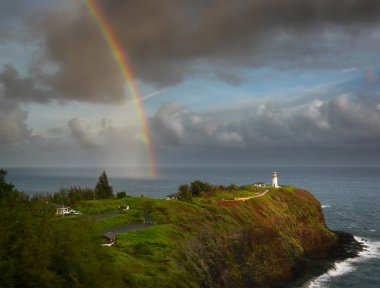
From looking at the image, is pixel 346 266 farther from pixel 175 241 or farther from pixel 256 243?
pixel 175 241

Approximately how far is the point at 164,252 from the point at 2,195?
28110 millimetres

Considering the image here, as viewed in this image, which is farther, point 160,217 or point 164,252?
point 160,217

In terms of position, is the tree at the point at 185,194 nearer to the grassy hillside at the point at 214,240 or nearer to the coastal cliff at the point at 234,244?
the grassy hillside at the point at 214,240

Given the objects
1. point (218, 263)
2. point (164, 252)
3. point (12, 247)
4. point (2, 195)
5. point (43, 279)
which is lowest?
point (218, 263)

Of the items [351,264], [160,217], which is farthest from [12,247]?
[351,264]

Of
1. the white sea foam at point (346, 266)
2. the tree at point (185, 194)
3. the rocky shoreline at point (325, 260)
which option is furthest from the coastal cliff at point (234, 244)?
the tree at point (185, 194)

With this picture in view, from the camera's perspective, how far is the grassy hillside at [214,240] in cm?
5309

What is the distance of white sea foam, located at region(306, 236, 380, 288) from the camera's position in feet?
258

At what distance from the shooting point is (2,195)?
120 feet

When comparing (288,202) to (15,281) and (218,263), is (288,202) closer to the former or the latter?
(218,263)

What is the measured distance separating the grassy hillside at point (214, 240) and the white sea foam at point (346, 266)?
6.52 meters

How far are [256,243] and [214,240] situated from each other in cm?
1493

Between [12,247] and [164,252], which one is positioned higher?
[12,247]

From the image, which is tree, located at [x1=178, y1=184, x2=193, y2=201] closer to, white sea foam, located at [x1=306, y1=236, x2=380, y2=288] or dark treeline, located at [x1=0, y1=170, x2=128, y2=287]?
white sea foam, located at [x1=306, y1=236, x2=380, y2=288]
